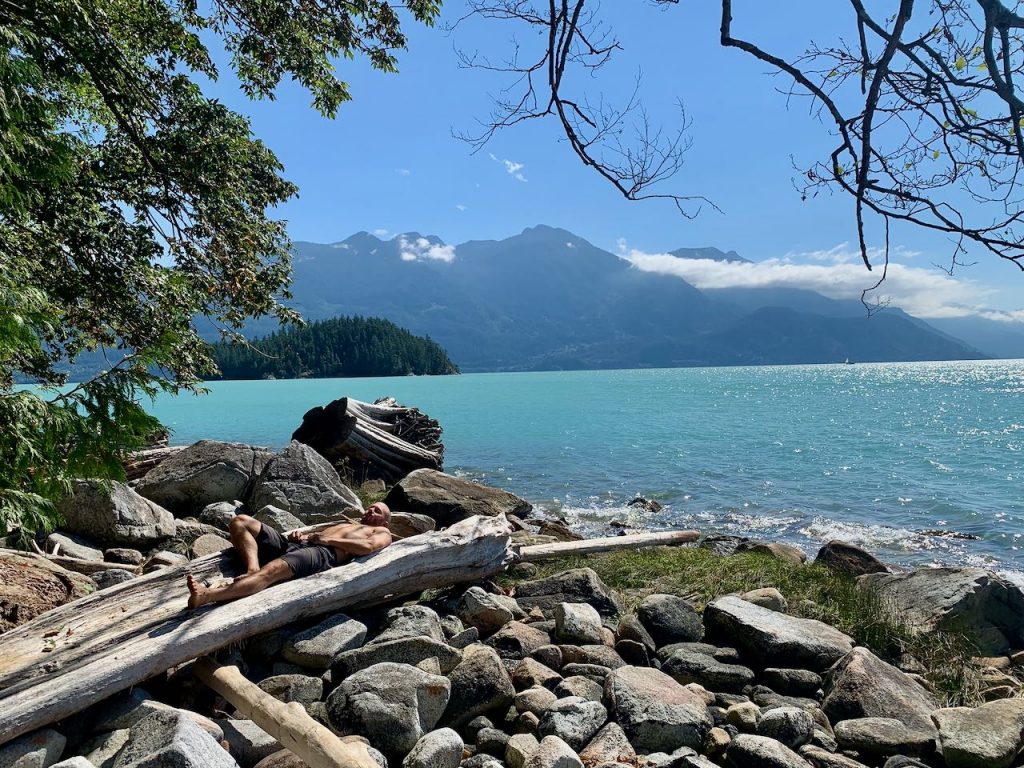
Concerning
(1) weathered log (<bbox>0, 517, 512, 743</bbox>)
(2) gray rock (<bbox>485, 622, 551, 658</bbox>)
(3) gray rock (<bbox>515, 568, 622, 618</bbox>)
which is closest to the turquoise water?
(3) gray rock (<bbox>515, 568, 622, 618</bbox>)

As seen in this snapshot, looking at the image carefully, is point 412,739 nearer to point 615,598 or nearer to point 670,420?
point 615,598

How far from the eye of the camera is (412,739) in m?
4.73

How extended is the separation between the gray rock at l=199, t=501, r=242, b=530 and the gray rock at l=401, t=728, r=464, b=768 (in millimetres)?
7393

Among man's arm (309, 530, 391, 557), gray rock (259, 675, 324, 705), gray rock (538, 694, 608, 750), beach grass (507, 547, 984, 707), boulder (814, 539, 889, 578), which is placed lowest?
→ boulder (814, 539, 889, 578)

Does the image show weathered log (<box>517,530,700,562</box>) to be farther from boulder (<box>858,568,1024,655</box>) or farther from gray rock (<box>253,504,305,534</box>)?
boulder (<box>858,568,1024,655</box>)

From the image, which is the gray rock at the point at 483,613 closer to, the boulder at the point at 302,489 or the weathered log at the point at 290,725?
the weathered log at the point at 290,725

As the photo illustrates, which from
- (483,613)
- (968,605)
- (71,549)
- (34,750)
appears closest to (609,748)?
(483,613)

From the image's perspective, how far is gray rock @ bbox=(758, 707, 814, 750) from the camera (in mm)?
5133

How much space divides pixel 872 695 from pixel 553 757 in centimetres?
323

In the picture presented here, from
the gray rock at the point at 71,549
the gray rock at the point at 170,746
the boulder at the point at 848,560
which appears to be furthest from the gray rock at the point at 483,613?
the boulder at the point at 848,560

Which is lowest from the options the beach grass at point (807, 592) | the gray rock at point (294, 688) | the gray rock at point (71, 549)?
the beach grass at point (807, 592)

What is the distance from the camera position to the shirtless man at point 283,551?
610cm

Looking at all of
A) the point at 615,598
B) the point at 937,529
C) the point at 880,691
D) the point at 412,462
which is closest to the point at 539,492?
the point at 412,462

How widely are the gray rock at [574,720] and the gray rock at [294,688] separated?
1.86 m
